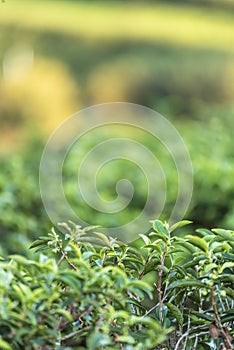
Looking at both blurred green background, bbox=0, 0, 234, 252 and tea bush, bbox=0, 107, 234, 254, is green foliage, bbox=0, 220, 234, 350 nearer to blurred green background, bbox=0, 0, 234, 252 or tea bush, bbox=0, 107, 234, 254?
tea bush, bbox=0, 107, 234, 254

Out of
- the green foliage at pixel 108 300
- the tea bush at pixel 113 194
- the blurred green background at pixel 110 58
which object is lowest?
the green foliage at pixel 108 300

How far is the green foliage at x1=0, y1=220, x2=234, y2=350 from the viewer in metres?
1.36

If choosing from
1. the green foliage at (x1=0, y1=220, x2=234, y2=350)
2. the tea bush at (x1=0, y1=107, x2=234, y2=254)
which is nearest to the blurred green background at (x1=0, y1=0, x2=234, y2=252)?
the tea bush at (x1=0, y1=107, x2=234, y2=254)

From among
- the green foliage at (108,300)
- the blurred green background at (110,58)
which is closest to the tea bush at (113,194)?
the green foliage at (108,300)

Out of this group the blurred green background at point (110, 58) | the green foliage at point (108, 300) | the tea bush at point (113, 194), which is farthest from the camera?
the blurred green background at point (110, 58)

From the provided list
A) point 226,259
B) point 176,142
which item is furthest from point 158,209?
point 226,259

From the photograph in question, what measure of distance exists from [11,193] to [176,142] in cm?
149

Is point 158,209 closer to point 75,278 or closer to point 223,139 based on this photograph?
point 223,139

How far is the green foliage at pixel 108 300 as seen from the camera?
1.36 m

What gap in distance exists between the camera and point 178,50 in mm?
9945

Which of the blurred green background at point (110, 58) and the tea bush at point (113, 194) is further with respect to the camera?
the blurred green background at point (110, 58)

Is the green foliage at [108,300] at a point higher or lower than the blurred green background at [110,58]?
lower

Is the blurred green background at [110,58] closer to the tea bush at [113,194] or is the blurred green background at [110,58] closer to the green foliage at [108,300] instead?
the tea bush at [113,194]

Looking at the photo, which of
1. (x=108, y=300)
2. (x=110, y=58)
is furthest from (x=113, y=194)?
Result: (x=110, y=58)
